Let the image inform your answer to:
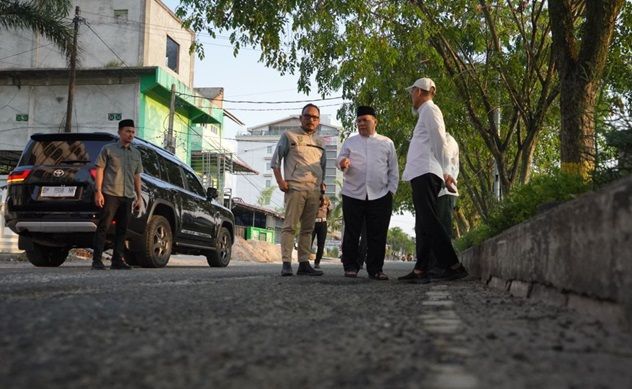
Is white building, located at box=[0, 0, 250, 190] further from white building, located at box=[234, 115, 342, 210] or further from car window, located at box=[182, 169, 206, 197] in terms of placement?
white building, located at box=[234, 115, 342, 210]

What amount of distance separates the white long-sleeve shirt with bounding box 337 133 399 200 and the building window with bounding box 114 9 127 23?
24574 millimetres

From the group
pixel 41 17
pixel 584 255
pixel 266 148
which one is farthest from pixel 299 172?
pixel 266 148

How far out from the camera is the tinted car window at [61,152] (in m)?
8.00

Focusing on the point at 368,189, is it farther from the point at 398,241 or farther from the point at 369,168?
the point at 398,241

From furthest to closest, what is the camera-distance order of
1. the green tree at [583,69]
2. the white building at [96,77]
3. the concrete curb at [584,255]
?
the white building at [96,77] → the green tree at [583,69] → the concrete curb at [584,255]

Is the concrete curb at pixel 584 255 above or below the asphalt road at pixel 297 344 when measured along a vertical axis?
above

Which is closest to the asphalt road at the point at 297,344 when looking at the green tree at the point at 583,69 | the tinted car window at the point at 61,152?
the green tree at the point at 583,69

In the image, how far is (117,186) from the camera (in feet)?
24.4

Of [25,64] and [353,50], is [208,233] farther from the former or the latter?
[25,64]

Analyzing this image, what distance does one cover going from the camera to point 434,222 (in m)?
5.57

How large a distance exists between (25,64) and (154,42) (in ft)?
20.2

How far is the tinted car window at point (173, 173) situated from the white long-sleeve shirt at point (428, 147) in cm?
482

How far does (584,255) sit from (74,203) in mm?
6692

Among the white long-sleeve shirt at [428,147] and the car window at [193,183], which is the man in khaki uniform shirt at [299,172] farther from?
the car window at [193,183]
